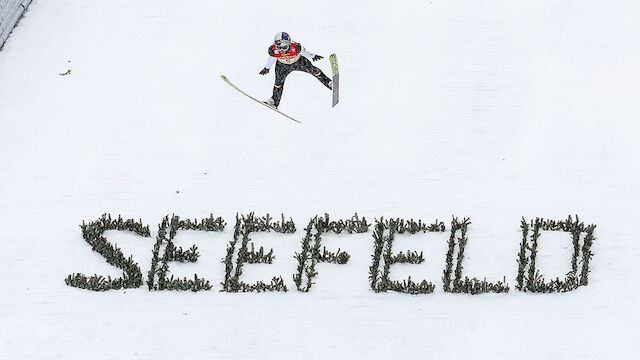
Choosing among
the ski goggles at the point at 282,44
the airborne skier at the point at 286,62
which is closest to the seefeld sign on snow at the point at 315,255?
the airborne skier at the point at 286,62

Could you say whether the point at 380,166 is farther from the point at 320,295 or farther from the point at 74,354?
the point at 74,354

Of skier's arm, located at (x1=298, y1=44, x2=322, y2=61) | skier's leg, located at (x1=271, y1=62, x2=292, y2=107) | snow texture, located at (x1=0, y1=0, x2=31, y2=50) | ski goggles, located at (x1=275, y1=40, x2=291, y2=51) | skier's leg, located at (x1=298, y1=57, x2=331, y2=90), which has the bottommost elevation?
skier's leg, located at (x1=271, y1=62, x2=292, y2=107)

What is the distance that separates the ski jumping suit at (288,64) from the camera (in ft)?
63.5

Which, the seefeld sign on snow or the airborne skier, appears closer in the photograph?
the seefeld sign on snow

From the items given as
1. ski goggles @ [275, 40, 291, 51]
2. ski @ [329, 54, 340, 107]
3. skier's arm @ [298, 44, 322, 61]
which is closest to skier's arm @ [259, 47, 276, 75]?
ski goggles @ [275, 40, 291, 51]

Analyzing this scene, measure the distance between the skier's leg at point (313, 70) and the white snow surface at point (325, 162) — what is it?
23 centimetres

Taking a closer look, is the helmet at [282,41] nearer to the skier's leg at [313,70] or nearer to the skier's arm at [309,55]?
the skier's arm at [309,55]

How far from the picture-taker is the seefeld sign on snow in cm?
1620

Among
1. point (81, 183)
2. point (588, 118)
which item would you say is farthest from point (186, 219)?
point (588, 118)

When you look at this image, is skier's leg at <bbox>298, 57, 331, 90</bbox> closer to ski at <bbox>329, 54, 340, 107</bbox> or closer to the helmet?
ski at <bbox>329, 54, 340, 107</bbox>

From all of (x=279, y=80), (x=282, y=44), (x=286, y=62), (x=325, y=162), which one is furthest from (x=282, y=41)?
(x=325, y=162)

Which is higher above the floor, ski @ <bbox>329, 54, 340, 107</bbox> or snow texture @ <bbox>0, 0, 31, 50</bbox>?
snow texture @ <bbox>0, 0, 31, 50</bbox>

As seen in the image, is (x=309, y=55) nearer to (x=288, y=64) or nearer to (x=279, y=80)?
(x=288, y=64)

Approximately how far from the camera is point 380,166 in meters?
18.3
